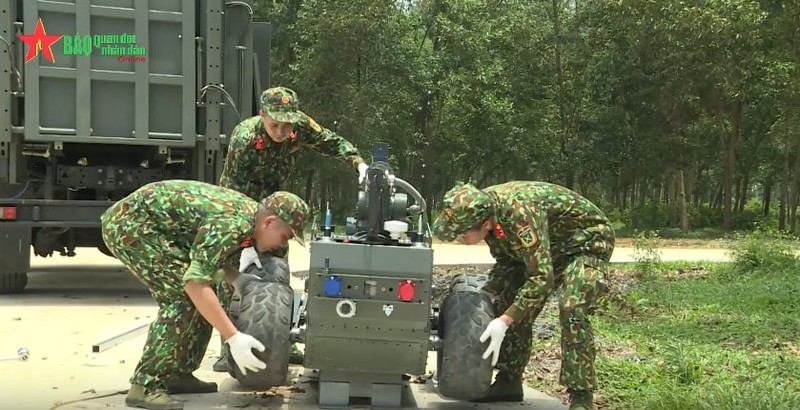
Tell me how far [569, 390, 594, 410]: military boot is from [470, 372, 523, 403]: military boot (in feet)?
1.51

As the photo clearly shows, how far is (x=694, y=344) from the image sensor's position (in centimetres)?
608

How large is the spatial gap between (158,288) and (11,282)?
481 cm

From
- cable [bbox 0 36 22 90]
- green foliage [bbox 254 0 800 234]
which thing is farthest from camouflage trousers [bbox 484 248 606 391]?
green foliage [bbox 254 0 800 234]

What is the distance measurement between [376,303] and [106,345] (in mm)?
2798

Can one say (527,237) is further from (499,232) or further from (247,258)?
(247,258)

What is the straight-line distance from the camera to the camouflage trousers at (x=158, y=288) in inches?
172

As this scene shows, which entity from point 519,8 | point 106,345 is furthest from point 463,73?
point 106,345

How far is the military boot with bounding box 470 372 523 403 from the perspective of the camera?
4.77m

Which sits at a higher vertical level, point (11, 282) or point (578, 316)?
point (578, 316)

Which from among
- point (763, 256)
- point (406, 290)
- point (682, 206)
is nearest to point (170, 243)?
point (406, 290)

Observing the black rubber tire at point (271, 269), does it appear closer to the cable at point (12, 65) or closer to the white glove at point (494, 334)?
the white glove at point (494, 334)

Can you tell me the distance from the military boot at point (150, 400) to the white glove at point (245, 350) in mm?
555

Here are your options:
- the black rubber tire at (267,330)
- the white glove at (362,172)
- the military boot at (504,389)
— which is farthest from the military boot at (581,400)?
the white glove at (362,172)

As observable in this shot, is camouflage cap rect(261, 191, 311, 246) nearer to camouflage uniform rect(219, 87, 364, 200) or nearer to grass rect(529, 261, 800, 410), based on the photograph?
camouflage uniform rect(219, 87, 364, 200)
